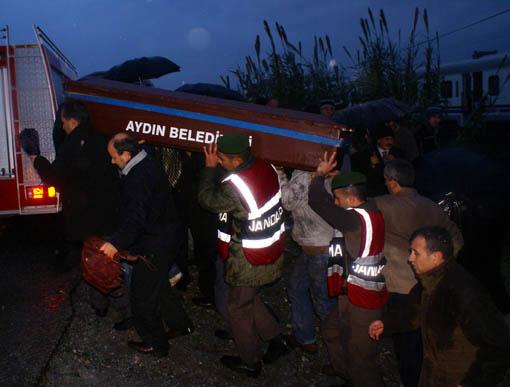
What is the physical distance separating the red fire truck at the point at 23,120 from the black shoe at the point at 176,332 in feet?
9.82

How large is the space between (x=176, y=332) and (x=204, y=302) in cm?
77

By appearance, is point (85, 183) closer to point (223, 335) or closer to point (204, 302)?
point (204, 302)

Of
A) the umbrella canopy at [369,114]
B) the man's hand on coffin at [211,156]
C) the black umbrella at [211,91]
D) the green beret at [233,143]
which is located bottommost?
the man's hand on coffin at [211,156]

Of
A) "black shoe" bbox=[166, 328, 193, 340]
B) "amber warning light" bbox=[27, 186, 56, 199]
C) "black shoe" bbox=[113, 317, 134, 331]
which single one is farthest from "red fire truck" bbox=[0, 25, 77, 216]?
"black shoe" bbox=[166, 328, 193, 340]

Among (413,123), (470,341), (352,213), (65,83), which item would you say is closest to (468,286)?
(470,341)

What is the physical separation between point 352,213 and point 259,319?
136 centimetres

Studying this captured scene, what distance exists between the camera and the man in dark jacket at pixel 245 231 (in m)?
3.68

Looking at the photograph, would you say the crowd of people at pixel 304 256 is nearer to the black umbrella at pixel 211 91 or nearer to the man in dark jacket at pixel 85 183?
the man in dark jacket at pixel 85 183

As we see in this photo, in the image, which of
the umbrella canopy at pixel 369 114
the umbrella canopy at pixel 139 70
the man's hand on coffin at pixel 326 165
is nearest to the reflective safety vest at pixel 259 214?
the man's hand on coffin at pixel 326 165

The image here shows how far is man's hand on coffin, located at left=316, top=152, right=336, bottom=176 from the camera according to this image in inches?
147

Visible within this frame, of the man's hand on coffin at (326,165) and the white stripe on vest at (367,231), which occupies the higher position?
the man's hand on coffin at (326,165)

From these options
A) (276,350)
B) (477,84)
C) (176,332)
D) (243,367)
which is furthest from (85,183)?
(477,84)

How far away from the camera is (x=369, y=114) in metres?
6.33

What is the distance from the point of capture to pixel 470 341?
246 centimetres
